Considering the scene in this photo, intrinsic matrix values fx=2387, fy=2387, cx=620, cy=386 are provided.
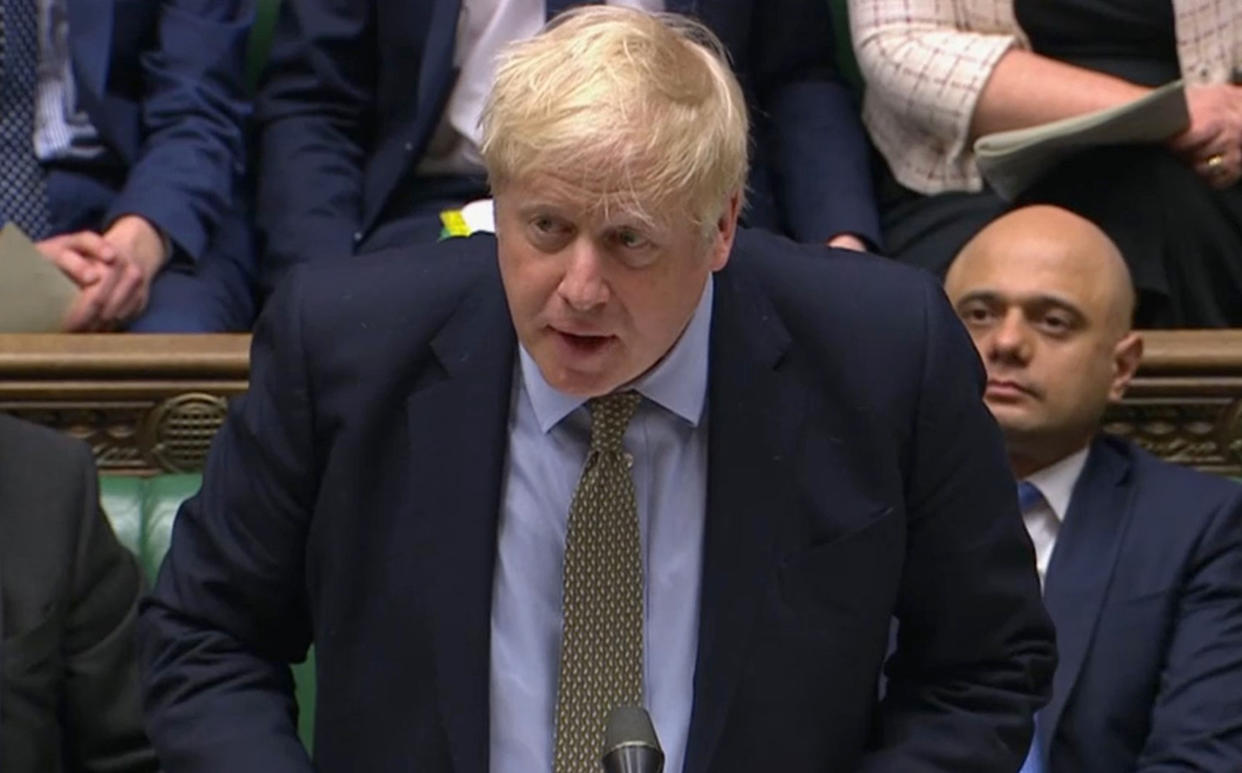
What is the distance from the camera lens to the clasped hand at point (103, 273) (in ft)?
7.38

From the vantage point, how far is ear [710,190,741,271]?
1.35 m

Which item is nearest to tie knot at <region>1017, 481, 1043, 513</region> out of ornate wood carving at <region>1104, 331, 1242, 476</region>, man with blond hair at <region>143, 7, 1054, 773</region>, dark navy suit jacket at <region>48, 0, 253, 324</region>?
ornate wood carving at <region>1104, 331, 1242, 476</region>

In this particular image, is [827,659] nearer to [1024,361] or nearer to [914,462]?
[914,462]

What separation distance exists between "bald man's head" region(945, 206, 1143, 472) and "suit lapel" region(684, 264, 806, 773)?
669 millimetres

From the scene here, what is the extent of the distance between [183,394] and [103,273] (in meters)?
0.14

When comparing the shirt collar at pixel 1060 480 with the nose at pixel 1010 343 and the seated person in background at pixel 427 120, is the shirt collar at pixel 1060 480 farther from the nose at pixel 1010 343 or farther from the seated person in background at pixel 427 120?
the seated person in background at pixel 427 120

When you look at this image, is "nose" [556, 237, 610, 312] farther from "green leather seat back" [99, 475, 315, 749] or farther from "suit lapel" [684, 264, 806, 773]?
"green leather seat back" [99, 475, 315, 749]

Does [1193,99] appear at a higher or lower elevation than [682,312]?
lower

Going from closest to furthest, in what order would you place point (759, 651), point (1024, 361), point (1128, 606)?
1. point (759, 651)
2. point (1128, 606)
3. point (1024, 361)

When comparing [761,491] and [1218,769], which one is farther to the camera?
[1218,769]

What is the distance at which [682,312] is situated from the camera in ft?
4.47

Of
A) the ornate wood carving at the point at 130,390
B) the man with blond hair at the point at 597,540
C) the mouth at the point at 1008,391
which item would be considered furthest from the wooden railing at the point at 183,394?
the man with blond hair at the point at 597,540

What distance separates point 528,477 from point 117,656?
50cm

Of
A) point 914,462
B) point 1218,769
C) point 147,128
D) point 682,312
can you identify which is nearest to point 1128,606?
point 1218,769
